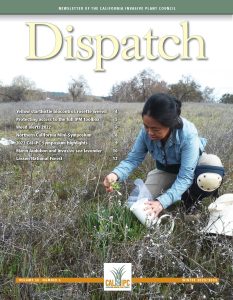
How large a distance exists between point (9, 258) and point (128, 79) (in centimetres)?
122

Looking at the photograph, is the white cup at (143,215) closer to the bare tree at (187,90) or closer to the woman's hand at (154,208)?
the woman's hand at (154,208)

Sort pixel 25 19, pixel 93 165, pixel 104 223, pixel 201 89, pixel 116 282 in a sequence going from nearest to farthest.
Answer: pixel 116 282 → pixel 104 223 → pixel 25 19 → pixel 93 165 → pixel 201 89

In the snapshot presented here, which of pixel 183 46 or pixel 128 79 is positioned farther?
pixel 128 79

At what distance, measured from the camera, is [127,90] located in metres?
2.70

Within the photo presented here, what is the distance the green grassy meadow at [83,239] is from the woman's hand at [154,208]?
99 mm

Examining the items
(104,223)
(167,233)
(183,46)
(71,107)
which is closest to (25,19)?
(71,107)

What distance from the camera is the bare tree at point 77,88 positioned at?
254cm

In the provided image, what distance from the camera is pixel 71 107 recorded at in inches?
98.7

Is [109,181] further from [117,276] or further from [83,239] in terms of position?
[117,276]

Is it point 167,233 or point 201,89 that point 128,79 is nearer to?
point 201,89

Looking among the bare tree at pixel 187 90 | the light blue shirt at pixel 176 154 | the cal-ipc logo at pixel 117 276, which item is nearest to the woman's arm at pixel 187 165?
the light blue shirt at pixel 176 154

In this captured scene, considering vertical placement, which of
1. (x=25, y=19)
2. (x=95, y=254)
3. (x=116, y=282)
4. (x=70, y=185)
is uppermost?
(x=25, y=19)
